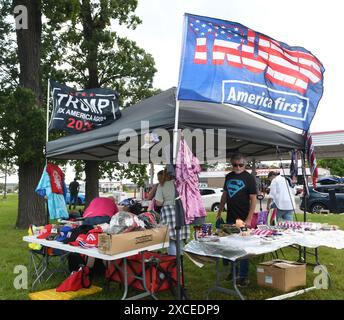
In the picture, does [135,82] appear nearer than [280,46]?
No

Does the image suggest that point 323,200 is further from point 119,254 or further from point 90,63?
point 119,254

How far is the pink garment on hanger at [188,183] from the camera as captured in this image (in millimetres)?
3930

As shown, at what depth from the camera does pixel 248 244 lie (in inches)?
150

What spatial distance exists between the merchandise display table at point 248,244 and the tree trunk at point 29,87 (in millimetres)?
7105

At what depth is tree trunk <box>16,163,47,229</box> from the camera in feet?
32.7

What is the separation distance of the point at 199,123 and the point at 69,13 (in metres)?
7.44

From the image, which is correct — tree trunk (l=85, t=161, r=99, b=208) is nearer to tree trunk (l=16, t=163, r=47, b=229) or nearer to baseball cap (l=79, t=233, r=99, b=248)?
tree trunk (l=16, t=163, r=47, b=229)

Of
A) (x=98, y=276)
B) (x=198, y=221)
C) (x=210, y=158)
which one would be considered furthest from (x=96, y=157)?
(x=198, y=221)

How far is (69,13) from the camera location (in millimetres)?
9992

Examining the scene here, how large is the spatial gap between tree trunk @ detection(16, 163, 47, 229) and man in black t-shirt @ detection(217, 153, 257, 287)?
6.66 meters

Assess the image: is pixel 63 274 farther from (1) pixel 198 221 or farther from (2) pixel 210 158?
(2) pixel 210 158

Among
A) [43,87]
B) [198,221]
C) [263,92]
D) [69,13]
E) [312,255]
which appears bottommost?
[312,255]

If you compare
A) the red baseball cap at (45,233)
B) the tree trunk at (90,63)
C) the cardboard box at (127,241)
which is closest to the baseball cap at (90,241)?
the cardboard box at (127,241)

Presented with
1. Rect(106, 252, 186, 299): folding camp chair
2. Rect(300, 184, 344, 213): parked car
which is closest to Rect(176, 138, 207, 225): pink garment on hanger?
Rect(106, 252, 186, 299): folding camp chair
